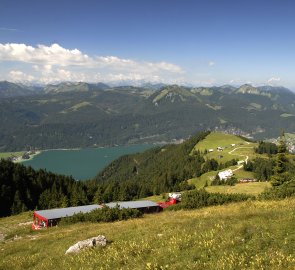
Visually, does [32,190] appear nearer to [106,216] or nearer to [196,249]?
[106,216]

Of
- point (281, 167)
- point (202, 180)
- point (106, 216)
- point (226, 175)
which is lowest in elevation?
point (202, 180)

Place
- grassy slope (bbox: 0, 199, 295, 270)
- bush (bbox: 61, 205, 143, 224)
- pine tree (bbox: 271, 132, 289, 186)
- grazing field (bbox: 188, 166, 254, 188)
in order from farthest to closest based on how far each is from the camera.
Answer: grazing field (bbox: 188, 166, 254, 188) → pine tree (bbox: 271, 132, 289, 186) → bush (bbox: 61, 205, 143, 224) → grassy slope (bbox: 0, 199, 295, 270)

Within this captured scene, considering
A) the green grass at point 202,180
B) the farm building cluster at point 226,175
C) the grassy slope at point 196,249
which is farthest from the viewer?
the green grass at point 202,180

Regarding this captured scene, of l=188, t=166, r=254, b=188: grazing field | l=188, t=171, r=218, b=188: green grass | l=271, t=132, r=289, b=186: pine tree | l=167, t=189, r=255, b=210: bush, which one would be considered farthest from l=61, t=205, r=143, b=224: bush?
l=188, t=171, r=218, b=188: green grass

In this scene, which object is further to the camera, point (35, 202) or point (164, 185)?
point (164, 185)

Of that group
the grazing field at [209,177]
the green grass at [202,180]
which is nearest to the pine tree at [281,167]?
the grazing field at [209,177]

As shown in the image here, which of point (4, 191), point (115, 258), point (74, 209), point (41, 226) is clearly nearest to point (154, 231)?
point (115, 258)

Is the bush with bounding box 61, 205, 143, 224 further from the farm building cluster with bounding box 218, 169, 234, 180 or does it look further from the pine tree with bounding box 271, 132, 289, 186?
the farm building cluster with bounding box 218, 169, 234, 180

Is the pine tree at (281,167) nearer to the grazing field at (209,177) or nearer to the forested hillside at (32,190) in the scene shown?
the forested hillside at (32,190)

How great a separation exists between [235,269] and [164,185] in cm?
16906

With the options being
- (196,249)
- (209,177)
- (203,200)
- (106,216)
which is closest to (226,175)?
(209,177)

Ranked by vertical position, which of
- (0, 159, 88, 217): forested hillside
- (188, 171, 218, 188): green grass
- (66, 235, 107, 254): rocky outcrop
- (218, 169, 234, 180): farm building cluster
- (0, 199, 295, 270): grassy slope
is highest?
(0, 199, 295, 270): grassy slope

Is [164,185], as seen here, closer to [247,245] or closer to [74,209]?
[74,209]

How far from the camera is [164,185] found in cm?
18288
